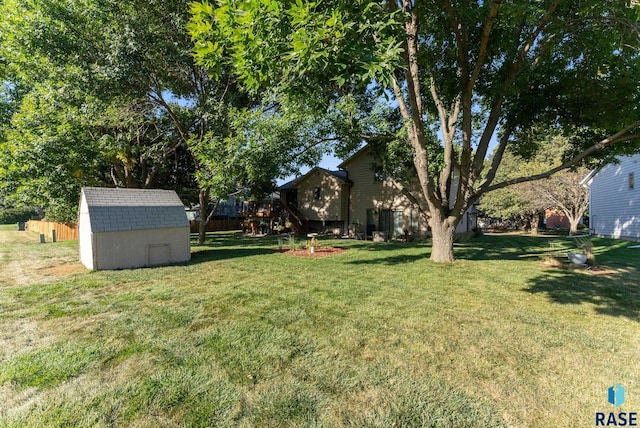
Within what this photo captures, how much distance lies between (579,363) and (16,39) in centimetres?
1895

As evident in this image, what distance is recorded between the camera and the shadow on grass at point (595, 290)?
5.44 m

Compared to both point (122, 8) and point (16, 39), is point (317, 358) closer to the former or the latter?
point (122, 8)

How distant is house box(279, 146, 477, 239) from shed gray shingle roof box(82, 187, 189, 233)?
37.3ft

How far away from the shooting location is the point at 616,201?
717 inches

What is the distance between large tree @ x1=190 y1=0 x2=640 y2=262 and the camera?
13.0 ft

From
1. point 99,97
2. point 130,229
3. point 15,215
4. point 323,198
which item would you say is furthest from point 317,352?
point 15,215

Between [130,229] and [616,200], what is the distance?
25.8 metres

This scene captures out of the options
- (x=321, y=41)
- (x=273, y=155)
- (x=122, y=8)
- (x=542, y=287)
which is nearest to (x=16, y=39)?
(x=122, y=8)

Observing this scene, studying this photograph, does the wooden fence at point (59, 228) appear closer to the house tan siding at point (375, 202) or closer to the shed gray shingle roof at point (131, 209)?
the shed gray shingle roof at point (131, 209)

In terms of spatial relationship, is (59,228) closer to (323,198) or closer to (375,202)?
(323,198)

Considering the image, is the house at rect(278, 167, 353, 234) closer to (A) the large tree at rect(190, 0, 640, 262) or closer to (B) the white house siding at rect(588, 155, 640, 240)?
(A) the large tree at rect(190, 0, 640, 262)

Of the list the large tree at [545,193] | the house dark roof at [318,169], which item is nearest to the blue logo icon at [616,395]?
the house dark roof at [318,169]

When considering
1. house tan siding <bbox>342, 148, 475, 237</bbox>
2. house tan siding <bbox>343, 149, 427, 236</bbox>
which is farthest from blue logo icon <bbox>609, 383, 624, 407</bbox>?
house tan siding <bbox>343, 149, 427, 236</bbox>

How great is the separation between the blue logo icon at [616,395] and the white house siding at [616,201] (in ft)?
62.1
